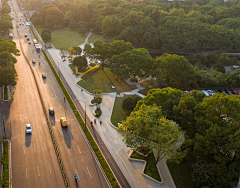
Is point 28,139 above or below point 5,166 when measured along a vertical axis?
below

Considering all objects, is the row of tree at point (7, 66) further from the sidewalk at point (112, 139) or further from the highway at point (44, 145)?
the sidewalk at point (112, 139)

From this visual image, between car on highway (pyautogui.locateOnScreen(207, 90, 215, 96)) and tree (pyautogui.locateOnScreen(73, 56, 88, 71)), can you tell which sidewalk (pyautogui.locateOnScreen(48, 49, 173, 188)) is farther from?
car on highway (pyautogui.locateOnScreen(207, 90, 215, 96))

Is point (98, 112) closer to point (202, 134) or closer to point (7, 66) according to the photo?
point (202, 134)

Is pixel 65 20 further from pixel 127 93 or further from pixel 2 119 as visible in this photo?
pixel 2 119

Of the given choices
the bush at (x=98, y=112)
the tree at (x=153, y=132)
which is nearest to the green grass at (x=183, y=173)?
the tree at (x=153, y=132)

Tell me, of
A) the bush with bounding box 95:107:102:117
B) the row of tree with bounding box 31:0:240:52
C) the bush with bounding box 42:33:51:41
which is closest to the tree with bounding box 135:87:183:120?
the bush with bounding box 95:107:102:117

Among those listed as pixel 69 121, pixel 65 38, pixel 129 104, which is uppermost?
pixel 129 104

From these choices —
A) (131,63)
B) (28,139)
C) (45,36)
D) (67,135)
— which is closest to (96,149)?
(67,135)
